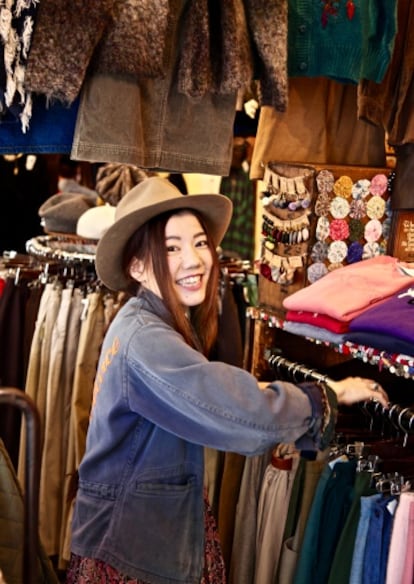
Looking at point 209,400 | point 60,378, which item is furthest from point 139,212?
point 60,378

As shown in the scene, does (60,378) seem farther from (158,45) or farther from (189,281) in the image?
(158,45)

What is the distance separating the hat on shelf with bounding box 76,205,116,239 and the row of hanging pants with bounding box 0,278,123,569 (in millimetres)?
293

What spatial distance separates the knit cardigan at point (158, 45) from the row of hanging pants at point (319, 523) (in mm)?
930

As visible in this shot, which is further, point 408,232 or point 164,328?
point 408,232

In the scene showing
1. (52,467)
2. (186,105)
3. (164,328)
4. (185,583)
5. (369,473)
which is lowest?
(52,467)

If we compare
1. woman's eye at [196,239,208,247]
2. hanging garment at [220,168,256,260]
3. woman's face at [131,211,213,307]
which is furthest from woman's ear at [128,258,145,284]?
hanging garment at [220,168,256,260]

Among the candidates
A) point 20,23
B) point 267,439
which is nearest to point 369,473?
point 267,439

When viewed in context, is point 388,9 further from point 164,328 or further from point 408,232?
point 164,328

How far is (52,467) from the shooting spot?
2852mm

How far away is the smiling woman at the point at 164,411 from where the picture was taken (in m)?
1.51

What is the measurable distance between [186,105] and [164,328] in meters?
0.59

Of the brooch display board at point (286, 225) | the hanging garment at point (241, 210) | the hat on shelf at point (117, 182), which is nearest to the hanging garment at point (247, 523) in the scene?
the brooch display board at point (286, 225)

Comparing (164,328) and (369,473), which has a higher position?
(164,328)

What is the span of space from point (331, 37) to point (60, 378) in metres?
1.57
